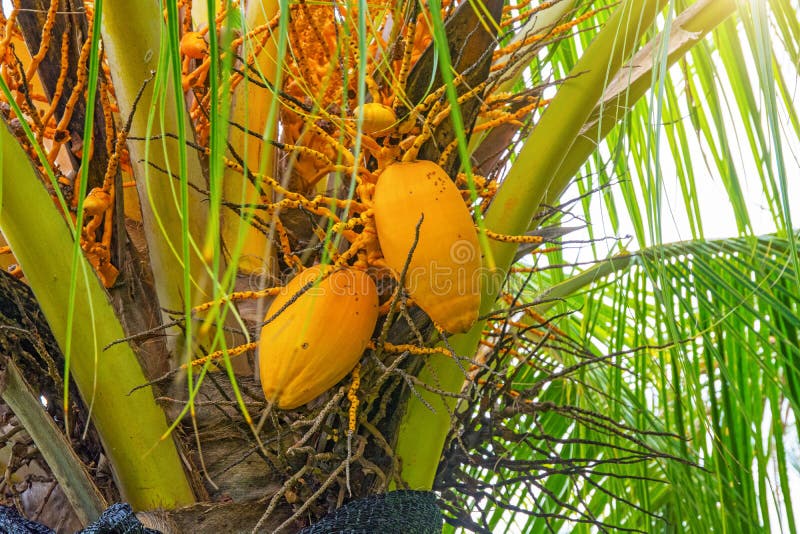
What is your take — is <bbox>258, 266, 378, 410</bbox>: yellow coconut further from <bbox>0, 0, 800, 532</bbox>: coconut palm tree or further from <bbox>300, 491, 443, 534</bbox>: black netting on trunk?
<bbox>300, 491, 443, 534</bbox>: black netting on trunk

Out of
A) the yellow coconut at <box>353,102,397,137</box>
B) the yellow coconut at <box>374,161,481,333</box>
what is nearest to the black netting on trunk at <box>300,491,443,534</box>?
the yellow coconut at <box>374,161,481,333</box>

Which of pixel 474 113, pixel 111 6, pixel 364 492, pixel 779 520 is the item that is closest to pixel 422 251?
pixel 474 113

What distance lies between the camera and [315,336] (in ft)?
2.21

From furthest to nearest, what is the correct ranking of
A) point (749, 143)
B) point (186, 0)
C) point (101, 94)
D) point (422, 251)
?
point (749, 143), point (186, 0), point (101, 94), point (422, 251)

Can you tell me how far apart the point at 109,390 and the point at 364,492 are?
268 mm

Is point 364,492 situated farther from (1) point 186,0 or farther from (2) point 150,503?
(1) point 186,0

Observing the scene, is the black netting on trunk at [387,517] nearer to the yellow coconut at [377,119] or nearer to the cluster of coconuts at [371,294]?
the cluster of coconuts at [371,294]

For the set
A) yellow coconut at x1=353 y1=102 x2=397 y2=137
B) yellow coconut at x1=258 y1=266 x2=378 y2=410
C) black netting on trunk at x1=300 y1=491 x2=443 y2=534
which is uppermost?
yellow coconut at x1=353 y1=102 x2=397 y2=137

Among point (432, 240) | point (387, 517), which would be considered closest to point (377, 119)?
point (432, 240)

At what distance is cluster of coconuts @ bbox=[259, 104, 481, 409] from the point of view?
2.15ft

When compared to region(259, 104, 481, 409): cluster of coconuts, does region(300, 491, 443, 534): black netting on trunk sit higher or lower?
lower

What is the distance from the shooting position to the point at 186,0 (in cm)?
89

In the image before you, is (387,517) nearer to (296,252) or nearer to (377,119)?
(296,252)

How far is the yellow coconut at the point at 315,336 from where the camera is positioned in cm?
68
